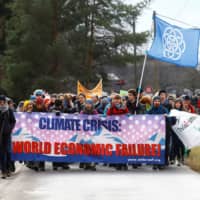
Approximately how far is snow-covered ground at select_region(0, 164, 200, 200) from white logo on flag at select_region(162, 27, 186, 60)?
300cm

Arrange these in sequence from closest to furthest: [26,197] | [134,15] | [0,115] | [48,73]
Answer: [26,197]
[0,115]
[48,73]
[134,15]

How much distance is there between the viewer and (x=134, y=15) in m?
49.4

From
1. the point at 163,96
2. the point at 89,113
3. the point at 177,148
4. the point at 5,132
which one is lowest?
the point at 177,148

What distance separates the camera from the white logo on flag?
17.0m

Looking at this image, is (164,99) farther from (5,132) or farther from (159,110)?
(5,132)

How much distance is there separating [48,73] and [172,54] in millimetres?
28246

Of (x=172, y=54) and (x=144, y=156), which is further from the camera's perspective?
(x=172, y=54)

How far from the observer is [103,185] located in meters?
A: 12.5

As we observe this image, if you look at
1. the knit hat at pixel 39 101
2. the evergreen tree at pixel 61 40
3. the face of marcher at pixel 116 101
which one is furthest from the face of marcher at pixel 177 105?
the evergreen tree at pixel 61 40

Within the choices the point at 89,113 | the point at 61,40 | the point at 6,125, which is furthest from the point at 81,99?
the point at 61,40

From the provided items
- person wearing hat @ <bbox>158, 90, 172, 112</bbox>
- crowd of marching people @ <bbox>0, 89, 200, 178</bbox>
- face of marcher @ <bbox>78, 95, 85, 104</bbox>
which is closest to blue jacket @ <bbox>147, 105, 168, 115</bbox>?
crowd of marching people @ <bbox>0, 89, 200, 178</bbox>

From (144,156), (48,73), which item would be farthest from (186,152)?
(48,73)

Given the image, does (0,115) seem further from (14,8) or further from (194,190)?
(14,8)

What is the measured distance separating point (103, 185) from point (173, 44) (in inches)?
222
